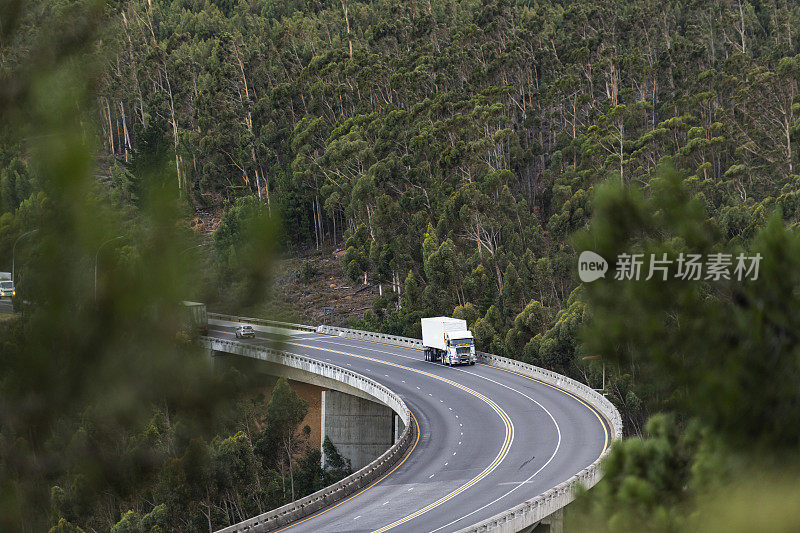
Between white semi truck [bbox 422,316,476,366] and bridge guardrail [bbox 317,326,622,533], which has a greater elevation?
white semi truck [bbox 422,316,476,366]

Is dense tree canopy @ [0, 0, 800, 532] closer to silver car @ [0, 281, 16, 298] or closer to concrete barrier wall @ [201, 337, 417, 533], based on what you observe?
silver car @ [0, 281, 16, 298]

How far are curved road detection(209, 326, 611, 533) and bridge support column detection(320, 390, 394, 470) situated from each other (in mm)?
1692

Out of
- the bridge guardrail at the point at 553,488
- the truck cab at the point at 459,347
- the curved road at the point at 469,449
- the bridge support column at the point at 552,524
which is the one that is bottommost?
the bridge support column at the point at 552,524

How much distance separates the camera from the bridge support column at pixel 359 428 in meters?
45.8

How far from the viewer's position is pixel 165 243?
6.30 meters

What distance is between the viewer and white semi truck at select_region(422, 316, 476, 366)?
48.2 m

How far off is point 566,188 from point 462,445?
29063 millimetres

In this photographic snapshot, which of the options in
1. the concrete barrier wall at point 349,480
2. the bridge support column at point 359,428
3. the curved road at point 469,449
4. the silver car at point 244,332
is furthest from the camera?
the bridge support column at point 359,428

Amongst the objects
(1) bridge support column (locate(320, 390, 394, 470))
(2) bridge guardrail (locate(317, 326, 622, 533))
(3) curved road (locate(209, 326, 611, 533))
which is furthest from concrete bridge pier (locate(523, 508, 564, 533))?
(1) bridge support column (locate(320, 390, 394, 470))

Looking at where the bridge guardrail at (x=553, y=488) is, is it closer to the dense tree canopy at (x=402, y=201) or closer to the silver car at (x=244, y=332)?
the dense tree canopy at (x=402, y=201)

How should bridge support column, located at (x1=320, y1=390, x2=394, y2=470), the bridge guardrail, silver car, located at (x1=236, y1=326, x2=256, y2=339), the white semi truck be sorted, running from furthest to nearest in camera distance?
the white semi truck → bridge support column, located at (x1=320, y1=390, x2=394, y2=470) → the bridge guardrail → silver car, located at (x1=236, y1=326, x2=256, y2=339)

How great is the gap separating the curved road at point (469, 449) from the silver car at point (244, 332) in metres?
16.3

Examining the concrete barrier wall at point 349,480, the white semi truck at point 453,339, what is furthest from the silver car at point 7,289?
the white semi truck at point 453,339

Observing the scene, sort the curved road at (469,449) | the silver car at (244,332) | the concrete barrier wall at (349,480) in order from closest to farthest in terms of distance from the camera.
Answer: the silver car at (244,332) → the concrete barrier wall at (349,480) → the curved road at (469,449)
